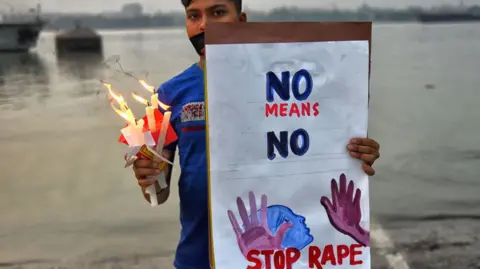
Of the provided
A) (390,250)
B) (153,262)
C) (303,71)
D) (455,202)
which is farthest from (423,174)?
(303,71)

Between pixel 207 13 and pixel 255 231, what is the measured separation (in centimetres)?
52

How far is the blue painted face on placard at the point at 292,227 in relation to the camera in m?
1.32

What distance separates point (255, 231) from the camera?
1.32 metres

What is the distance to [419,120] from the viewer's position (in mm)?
3533

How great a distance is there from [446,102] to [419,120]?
0.19 meters

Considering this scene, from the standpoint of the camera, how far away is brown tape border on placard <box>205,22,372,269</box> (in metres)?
1.24

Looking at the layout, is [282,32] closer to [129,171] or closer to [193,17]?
[193,17]

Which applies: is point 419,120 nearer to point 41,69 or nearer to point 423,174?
point 423,174

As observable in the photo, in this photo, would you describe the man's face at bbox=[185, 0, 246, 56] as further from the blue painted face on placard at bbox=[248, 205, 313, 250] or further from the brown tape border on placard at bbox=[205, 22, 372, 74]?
the blue painted face on placard at bbox=[248, 205, 313, 250]

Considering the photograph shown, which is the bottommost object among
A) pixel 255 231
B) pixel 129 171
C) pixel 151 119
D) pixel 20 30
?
pixel 255 231

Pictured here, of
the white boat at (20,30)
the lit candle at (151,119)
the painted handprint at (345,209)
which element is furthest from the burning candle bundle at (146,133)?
the white boat at (20,30)

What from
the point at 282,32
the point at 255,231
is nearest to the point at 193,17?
the point at 282,32

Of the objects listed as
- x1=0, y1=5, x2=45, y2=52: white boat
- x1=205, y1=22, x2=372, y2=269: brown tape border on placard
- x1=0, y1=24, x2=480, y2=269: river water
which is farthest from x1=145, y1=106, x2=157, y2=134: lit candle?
x1=0, y1=5, x2=45, y2=52: white boat

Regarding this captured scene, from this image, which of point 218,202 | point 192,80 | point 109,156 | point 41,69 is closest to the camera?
point 218,202
